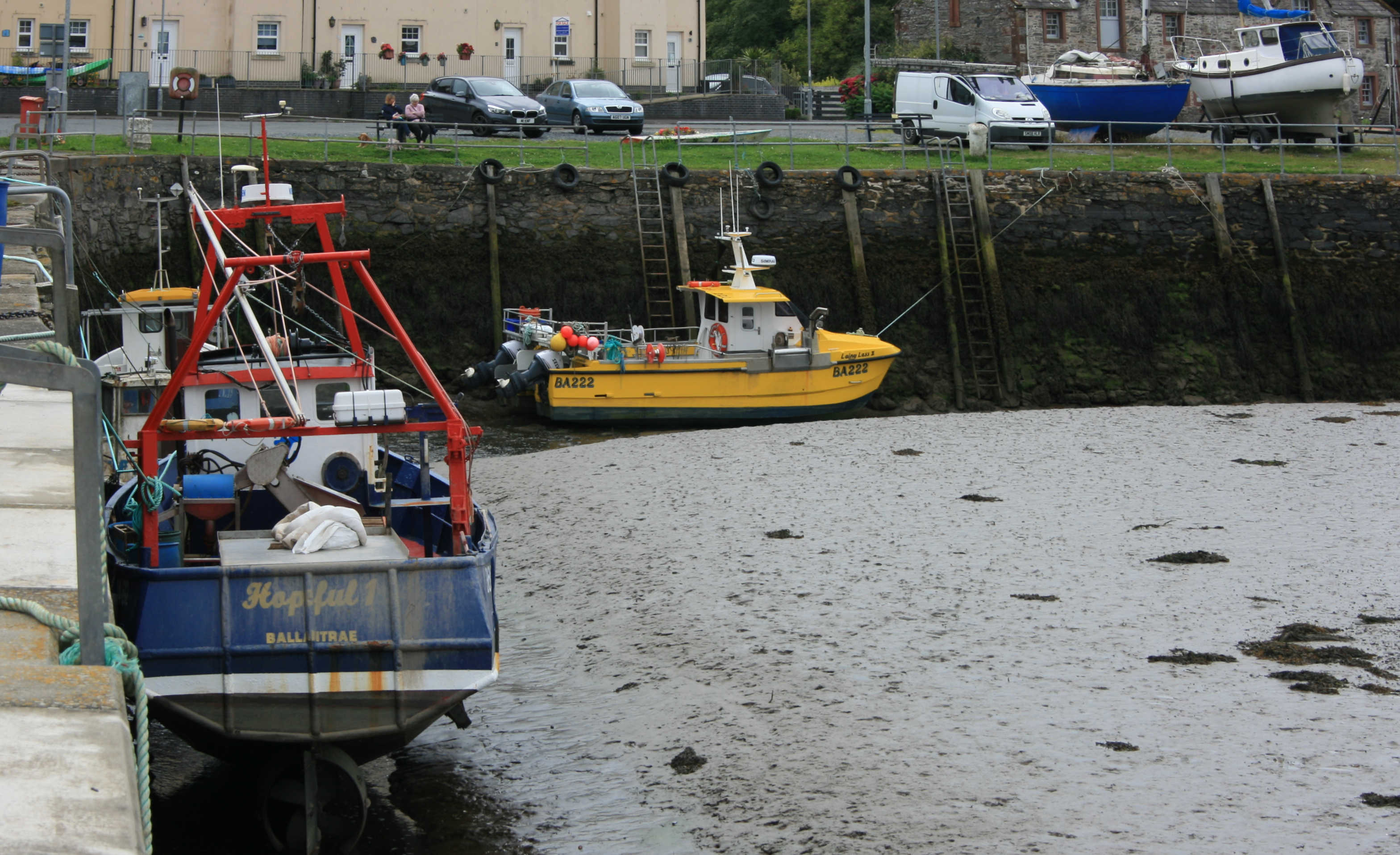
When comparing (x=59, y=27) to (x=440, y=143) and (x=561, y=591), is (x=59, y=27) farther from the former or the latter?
(x=561, y=591)

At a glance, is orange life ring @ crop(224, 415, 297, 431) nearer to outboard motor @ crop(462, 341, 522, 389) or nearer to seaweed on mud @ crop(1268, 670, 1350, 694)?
seaweed on mud @ crop(1268, 670, 1350, 694)

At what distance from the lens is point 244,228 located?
21656mm

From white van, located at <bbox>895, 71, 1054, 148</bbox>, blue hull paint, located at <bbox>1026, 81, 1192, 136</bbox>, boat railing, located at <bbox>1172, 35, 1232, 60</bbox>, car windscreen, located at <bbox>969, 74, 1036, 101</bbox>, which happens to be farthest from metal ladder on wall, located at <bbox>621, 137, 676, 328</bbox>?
boat railing, located at <bbox>1172, 35, 1232, 60</bbox>

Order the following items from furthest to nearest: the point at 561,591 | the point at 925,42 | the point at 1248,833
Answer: the point at 925,42 < the point at 561,591 < the point at 1248,833

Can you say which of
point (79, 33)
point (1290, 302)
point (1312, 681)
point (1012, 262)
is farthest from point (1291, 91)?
point (79, 33)

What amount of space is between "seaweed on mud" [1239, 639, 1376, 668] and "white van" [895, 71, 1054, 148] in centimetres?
1881

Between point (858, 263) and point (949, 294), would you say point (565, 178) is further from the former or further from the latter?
point (949, 294)

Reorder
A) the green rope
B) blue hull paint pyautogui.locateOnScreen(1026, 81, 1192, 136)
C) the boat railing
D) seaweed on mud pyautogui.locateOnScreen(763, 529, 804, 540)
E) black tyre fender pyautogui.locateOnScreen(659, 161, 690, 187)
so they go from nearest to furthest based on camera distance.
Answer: the green rope
seaweed on mud pyautogui.locateOnScreen(763, 529, 804, 540)
black tyre fender pyautogui.locateOnScreen(659, 161, 690, 187)
blue hull paint pyautogui.locateOnScreen(1026, 81, 1192, 136)
the boat railing

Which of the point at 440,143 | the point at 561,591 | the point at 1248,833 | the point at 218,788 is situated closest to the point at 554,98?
the point at 440,143

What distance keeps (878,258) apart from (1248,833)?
17.0 m

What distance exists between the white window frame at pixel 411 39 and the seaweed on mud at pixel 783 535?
1059 inches

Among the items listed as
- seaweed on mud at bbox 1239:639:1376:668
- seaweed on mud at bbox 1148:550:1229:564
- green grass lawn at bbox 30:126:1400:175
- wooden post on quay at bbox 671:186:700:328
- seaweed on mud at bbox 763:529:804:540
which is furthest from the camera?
green grass lawn at bbox 30:126:1400:175

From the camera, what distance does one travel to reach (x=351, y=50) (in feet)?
118

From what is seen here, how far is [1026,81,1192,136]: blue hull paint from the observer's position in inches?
1176
